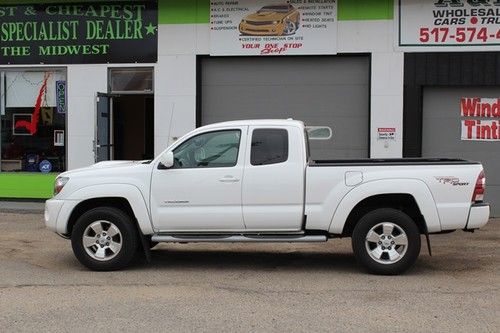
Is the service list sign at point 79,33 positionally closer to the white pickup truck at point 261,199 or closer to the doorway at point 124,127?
the doorway at point 124,127

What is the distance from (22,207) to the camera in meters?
14.1

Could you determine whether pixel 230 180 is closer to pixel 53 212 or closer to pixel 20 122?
pixel 53 212

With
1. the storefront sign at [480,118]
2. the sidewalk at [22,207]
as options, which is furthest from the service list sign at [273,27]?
the sidewalk at [22,207]

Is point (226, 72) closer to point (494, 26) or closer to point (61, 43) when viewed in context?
point (61, 43)

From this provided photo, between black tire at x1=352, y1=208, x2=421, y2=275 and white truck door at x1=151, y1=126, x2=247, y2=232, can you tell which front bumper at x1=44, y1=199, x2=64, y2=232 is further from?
black tire at x1=352, y1=208, x2=421, y2=275

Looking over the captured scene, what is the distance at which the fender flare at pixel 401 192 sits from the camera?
7.69 meters

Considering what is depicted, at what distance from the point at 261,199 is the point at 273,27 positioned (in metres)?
6.76

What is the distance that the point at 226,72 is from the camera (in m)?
14.2

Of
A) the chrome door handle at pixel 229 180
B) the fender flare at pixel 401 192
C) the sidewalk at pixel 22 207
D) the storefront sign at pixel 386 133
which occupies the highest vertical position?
the storefront sign at pixel 386 133

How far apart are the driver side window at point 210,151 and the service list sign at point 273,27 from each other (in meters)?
6.02

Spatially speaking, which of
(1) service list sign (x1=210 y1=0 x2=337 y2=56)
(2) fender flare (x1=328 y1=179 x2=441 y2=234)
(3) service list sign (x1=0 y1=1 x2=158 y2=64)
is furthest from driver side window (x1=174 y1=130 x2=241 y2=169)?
(3) service list sign (x1=0 y1=1 x2=158 y2=64)

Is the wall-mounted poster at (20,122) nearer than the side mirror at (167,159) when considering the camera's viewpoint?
No

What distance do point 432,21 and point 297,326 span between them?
9201 mm

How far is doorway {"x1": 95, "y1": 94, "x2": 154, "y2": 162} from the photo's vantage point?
1416 cm
